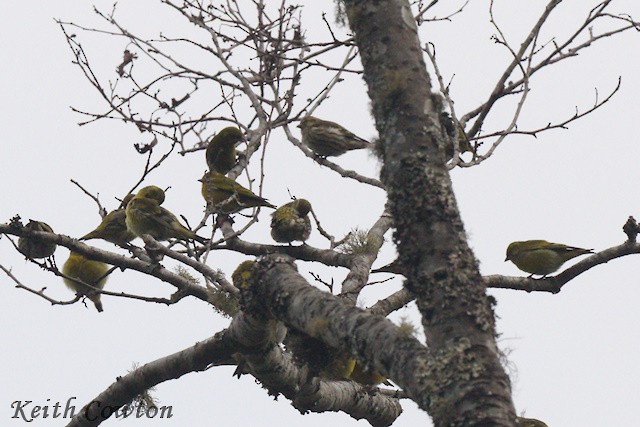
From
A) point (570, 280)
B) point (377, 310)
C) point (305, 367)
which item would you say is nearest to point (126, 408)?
point (305, 367)

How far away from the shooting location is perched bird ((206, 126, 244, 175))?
765 centimetres

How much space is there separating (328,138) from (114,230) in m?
2.71

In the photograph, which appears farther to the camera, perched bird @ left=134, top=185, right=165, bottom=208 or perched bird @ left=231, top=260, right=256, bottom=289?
perched bird @ left=134, top=185, right=165, bottom=208

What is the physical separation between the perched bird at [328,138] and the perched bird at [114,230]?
2397mm

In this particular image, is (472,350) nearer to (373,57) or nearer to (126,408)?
(373,57)

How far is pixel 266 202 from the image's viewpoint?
279 inches

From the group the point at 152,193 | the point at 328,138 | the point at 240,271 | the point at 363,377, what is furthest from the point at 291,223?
the point at 328,138

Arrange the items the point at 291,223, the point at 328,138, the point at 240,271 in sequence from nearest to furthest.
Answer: the point at 240,271
the point at 291,223
the point at 328,138

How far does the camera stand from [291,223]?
6.16m

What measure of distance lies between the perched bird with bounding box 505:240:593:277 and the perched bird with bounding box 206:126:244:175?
274cm

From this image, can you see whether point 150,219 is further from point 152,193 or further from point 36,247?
point 36,247

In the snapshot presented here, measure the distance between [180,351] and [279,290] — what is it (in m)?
1.39

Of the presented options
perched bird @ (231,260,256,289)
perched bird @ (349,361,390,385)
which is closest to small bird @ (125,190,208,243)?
perched bird @ (231,260,256,289)

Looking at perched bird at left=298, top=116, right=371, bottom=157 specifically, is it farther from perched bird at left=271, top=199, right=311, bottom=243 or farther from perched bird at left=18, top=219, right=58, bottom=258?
perched bird at left=18, top=219, right=58, bottom=258
